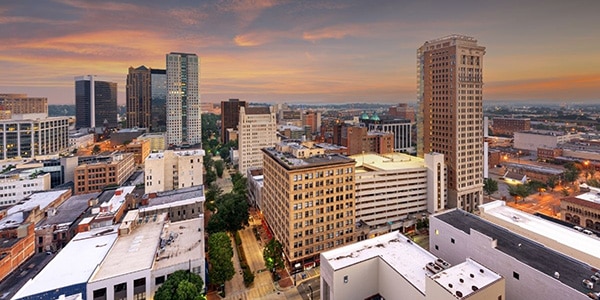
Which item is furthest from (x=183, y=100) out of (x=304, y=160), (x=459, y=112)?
(x=459, y=112)

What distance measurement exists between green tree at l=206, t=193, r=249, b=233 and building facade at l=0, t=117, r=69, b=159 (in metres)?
113

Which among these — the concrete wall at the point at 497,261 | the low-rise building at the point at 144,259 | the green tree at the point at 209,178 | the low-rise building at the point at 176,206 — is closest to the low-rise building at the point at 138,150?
the green tree at the point at 209,178

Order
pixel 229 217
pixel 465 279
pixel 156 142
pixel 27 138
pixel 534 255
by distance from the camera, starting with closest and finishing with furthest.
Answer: pixel 465 279 → pixel 534 255 → pixel 229 217 → pixel 27 138 → pixel 156 142

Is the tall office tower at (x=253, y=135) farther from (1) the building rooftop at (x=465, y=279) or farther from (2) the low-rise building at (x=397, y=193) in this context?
(1) the building rooftop at (x=465, y=279)

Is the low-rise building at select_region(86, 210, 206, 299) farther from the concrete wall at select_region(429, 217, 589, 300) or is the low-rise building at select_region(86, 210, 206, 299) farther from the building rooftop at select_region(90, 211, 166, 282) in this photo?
the concrete wall at select_region(429, 217, 589, 300)

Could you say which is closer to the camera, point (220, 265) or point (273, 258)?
point (220, 265)

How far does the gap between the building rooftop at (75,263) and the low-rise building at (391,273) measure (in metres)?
32.3

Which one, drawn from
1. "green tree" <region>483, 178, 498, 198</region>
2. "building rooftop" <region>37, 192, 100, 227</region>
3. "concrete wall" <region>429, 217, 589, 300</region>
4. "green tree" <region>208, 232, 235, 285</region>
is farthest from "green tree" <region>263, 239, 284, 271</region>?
"green tree" <region>483, 178, 498, 198</region>

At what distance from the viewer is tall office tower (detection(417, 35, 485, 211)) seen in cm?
8150

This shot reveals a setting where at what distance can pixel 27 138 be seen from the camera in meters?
126

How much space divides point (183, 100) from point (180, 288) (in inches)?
6675

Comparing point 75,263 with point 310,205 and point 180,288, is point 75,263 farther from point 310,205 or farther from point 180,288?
point 310,205

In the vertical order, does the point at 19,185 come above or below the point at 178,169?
below

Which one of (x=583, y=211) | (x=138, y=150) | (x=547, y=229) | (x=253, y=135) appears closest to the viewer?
(x=547, y=229)
